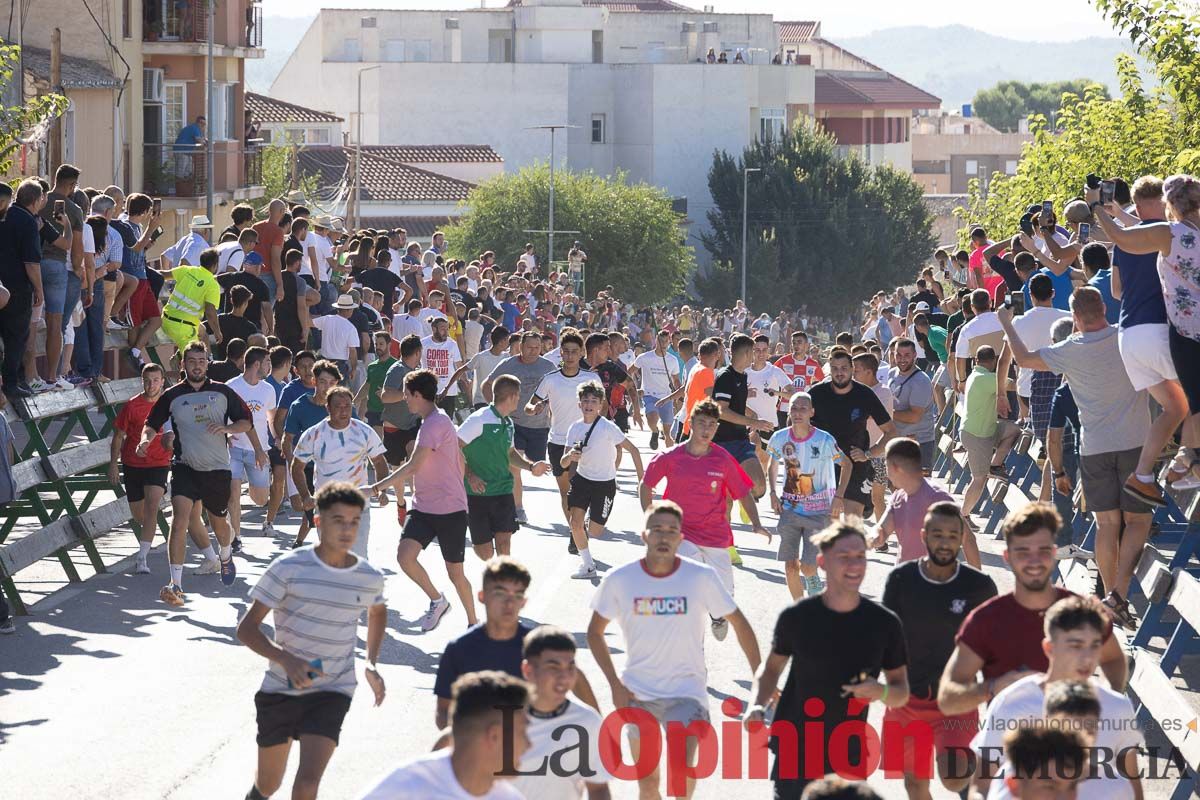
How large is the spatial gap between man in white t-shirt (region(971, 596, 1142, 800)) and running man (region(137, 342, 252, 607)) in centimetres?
944

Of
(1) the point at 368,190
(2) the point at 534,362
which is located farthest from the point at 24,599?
(1) the point at 368,190

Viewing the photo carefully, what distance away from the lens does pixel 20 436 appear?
24156 millimetres

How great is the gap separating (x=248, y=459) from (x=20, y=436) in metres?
7.22

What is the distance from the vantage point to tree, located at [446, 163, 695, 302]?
8725cm

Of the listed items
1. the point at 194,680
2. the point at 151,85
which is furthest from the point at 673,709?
the point at 151,85

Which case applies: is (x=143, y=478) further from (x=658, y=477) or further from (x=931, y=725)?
(x=931, y=725)

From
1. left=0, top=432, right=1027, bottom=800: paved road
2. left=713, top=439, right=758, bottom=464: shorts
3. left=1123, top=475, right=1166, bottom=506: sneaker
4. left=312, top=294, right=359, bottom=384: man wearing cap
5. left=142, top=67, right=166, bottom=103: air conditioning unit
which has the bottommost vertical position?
left=0, top=432, right=1027, bottom=800: paved road

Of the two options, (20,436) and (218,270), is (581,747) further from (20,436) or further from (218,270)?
(20,436)

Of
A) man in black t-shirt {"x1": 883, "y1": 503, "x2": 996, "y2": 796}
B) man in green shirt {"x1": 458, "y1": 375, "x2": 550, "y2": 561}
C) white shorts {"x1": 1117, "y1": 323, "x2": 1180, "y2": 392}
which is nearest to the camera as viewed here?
man in black t-shirt {"x1": 883, "y1": 503, "x2": 996, "y2": 796}

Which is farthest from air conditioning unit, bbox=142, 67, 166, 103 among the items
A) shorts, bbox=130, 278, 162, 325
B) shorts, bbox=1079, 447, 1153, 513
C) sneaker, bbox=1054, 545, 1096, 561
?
shorts, bbox=1079, 447, 1153, 513

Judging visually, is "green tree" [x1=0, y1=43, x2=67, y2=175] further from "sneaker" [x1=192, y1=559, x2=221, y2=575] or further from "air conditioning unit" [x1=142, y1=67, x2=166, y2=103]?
"air conditioning unit" [x1=142, y1=67, x2=166, y2=103]

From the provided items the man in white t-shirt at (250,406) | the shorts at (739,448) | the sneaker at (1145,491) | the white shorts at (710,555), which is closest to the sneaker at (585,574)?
the shorts at (739,448)

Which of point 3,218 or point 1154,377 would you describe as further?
point 3,218

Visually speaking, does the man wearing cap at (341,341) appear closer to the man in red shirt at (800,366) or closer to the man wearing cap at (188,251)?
the man wearing cap at (188,251)
